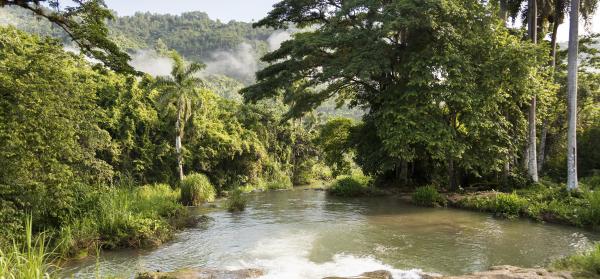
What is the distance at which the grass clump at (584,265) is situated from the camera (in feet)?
23.7

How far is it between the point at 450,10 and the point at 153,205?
1442 cm

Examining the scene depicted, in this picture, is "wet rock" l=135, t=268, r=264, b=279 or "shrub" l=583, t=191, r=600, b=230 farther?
"shrub" l=583, t=191, r=600, b=230

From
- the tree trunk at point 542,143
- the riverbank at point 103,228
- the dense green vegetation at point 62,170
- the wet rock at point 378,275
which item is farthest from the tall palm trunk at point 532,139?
the riverbank at point 103,228

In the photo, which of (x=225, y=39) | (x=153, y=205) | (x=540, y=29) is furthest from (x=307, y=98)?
(x=225, y=39)

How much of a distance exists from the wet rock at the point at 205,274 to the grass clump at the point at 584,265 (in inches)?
234

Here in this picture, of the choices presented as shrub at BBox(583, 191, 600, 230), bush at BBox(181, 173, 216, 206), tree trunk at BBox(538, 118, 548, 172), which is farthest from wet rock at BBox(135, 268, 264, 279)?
tree trunk at BBox(538, 118, 548, 172)

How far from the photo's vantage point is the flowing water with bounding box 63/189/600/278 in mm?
9555

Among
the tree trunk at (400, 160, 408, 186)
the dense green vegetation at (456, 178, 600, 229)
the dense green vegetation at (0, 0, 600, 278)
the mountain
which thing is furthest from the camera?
the mountain

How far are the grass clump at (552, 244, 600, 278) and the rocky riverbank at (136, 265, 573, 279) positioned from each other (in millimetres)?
269

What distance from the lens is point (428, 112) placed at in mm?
18219

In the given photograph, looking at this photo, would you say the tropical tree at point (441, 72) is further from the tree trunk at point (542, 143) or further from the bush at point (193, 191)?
the bush at point (193, 191)

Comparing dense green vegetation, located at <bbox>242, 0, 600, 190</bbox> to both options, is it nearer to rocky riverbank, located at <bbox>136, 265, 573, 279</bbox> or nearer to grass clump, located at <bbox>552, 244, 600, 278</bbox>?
grass clump, located at <bbox>552, 244, 600, 278</bbox>

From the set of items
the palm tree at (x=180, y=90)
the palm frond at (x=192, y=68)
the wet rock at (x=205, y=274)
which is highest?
the palm frond at (x=192, y=68)

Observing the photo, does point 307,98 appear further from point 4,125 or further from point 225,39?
point 225,39
